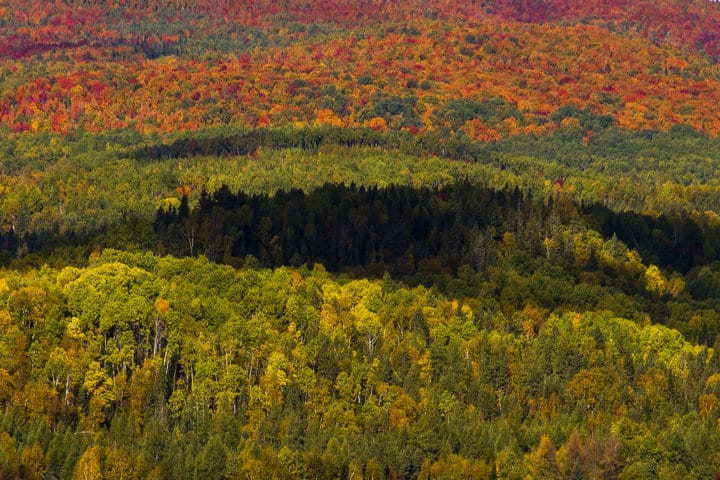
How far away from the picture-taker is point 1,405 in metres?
144

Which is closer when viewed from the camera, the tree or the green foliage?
the tree

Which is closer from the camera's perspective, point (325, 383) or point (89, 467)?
point (89, 467)

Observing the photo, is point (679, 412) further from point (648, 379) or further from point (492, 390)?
point (492, 390)

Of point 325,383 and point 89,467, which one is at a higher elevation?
point 89,467

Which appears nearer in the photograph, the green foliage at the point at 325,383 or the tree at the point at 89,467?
the tree at the point at 89,467

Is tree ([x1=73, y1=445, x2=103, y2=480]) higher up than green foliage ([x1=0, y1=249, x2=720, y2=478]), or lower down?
higher up

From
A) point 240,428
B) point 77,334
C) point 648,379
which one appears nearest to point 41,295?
point 77,334

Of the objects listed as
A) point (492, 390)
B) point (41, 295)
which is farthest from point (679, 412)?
point (41, 295)

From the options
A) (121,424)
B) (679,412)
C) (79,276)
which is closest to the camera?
(121,424)

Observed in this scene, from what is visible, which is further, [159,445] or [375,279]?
[375,279]

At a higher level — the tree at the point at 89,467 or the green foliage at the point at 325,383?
the tree at the point at 89,467

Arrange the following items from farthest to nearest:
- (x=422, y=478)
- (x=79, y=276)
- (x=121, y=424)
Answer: (x=79, y=276), (x=121, y=424), (x=422, y=478)

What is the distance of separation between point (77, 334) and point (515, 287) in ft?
213

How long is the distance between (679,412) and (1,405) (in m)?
63.8
